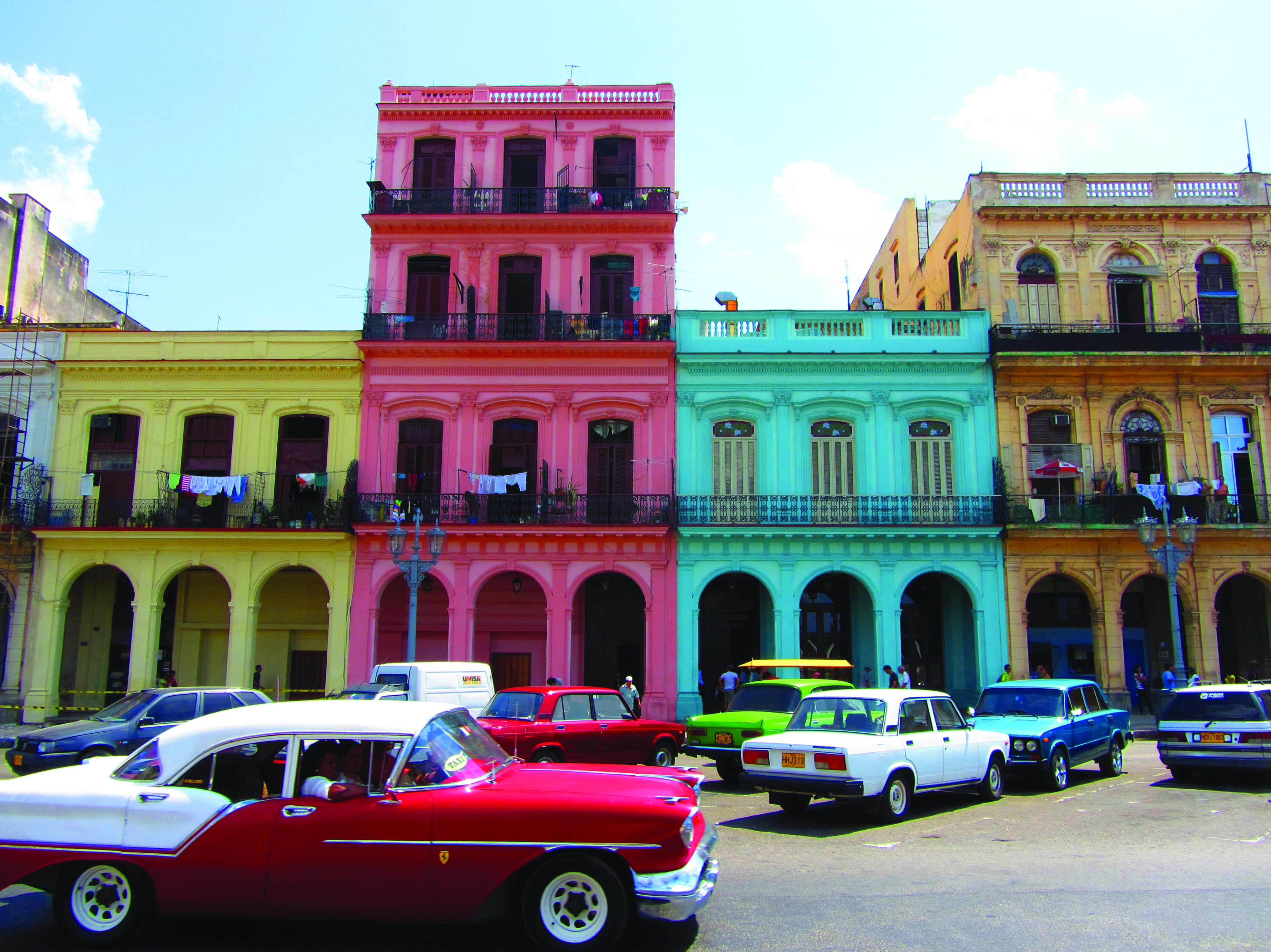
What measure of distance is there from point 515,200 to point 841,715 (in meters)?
19.4

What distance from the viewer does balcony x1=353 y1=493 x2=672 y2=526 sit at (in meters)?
24.7

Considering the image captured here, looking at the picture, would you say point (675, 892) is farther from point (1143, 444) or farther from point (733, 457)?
point (1143, 444)

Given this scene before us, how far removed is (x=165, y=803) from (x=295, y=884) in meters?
1.09

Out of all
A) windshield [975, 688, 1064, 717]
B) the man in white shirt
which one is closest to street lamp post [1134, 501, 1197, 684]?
windshield [975, 688, 1064, 717]

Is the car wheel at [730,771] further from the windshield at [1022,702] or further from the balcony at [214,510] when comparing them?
the balcony at [214,510]

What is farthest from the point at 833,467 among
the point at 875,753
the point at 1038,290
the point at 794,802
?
the point at 875,753

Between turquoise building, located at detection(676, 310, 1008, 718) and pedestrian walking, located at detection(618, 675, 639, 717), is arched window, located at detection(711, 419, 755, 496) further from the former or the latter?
pedestrian walking, located at detection(618, 675, 639, 717)

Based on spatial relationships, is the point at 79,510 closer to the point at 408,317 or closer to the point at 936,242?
the point at 408,317

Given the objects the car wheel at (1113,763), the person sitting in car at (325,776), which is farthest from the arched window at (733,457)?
the person sitting in car at (325,776)

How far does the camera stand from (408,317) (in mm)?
26016

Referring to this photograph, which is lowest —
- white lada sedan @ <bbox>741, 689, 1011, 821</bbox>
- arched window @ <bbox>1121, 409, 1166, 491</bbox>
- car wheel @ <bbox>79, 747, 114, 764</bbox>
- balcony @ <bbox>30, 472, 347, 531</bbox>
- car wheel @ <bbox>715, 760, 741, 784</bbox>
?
car wheel @ <bbox>715, 760, 741, 784</bbox>

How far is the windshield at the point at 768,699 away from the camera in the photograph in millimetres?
15094

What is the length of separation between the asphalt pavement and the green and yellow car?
1882 millimetres

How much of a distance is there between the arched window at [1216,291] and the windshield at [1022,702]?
1690 centimetres
